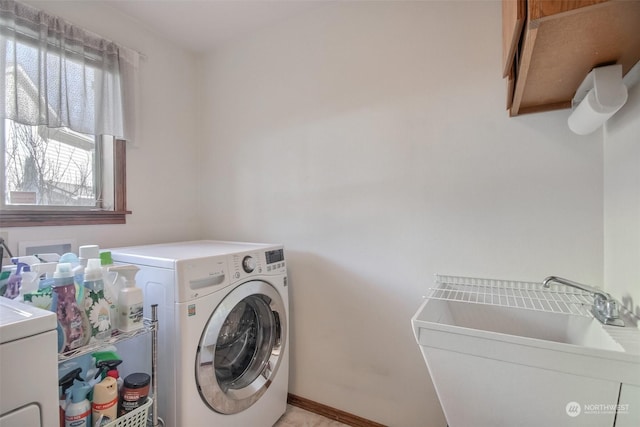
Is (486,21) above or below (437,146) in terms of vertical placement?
above

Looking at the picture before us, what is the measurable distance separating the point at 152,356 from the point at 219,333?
10.7 inches

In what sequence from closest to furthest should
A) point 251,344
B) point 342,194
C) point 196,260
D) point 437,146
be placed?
point 196,260 < point 437,146 < point 251,344 < point 342,194

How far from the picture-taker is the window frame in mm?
1319

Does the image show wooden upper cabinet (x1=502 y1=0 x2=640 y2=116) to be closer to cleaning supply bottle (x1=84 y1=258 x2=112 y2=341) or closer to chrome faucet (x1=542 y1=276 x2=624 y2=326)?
chrome faucet (x1=542 y1=276 x2=624 y2=326)

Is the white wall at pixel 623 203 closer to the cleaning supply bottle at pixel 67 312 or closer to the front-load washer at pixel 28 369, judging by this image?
the front-load washer at pixel 28 369

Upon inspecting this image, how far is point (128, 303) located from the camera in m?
1.02

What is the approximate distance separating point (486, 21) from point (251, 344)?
2009 millimetres

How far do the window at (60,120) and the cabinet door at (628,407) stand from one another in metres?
→ 2.28

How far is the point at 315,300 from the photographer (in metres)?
1.75

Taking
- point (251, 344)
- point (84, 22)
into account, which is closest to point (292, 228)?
point (251, 344)

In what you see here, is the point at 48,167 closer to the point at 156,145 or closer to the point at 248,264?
the point at 156,145

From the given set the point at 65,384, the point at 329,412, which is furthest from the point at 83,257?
the point at 329,412

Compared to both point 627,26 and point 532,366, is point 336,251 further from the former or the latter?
point 627,26

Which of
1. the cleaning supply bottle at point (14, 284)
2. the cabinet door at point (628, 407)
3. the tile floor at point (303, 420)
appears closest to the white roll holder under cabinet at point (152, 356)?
the cleaning supply bottle at point (14, 284)
